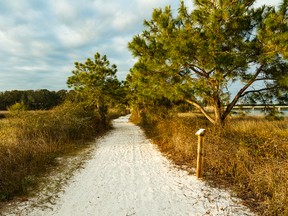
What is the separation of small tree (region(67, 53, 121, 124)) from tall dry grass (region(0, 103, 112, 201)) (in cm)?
278

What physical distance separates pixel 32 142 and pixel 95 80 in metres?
8.27

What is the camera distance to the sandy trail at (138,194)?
3.33 meters

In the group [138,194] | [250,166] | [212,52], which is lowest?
[138,194]

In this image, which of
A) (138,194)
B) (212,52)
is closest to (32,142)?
(138,194)

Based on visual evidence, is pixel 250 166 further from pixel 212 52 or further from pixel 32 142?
pixel 32 142

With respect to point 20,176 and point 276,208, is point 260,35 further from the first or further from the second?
point 20,176

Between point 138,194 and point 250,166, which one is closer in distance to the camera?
point 138,194

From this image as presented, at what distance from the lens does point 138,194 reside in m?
3.99

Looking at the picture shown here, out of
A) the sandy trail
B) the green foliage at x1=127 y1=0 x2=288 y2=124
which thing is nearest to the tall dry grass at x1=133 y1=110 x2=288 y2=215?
the sandy trail

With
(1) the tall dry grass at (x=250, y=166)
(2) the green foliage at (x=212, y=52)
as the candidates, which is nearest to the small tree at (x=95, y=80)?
(2) the green foliage at (x=212, y=52)

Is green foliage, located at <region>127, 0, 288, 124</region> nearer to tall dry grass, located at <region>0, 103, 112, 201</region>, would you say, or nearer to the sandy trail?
the sandy trail

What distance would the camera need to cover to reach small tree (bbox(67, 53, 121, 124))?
14.4 metres

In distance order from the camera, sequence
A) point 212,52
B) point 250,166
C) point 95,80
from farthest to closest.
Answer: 1. point 95,80
2. point 212,52
3. point 250,166

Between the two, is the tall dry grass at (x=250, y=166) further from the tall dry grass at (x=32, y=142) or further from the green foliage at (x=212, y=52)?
the tall dry grass at (x=32, y=142)
